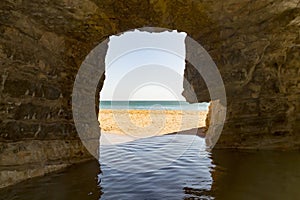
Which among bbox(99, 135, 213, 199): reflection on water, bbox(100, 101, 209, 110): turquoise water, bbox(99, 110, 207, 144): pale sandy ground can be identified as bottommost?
bbox(99, 110, 207, 144): pale sandy ground

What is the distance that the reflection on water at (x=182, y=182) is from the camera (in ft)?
12.0

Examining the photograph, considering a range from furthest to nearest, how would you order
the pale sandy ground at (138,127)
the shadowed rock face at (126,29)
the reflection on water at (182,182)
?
the pale sandy ground at (138,127) → the shadowed rock face at (126,29) → the reflection on water at (182,182)

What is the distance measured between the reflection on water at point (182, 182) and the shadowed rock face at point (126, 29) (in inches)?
39.2

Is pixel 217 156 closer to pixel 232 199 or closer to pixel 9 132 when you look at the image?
pixel 232 199

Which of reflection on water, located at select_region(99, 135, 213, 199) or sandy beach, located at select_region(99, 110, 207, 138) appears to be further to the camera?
sandy beach, located at select_region(99, 110, 207, 138)

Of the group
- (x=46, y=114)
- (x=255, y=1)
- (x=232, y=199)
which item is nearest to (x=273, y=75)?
(x=255, y=1)

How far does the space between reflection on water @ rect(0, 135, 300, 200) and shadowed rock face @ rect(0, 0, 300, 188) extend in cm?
100

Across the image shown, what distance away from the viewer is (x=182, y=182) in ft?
14.2

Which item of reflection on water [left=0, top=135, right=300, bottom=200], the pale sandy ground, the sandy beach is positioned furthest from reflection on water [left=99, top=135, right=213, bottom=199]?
the sandy beach

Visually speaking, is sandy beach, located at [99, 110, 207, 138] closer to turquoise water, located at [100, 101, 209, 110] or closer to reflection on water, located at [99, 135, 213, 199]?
reflection on water, located at [99, 135, 213, 199]

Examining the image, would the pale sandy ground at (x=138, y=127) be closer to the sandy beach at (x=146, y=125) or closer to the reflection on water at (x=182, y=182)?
the sandy beach at (x=146, y=125)

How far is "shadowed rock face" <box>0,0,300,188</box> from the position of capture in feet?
15.5

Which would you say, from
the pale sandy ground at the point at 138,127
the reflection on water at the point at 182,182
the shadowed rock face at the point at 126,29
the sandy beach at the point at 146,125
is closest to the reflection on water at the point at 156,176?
the reflection on water at the point at 182,182

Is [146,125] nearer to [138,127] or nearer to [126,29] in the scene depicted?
[138,127]
